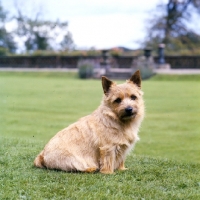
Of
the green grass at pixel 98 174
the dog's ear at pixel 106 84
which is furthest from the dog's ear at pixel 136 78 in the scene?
the green grass at pixel 98 174

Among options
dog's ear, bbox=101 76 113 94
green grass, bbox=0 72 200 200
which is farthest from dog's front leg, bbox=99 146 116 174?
dog's ear, bbox=101 76 113 94

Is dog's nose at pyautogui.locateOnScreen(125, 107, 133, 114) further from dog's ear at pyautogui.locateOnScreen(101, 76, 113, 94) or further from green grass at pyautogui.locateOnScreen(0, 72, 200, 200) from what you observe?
green grass at pyautogui.locateOnScreen(0, 72, 200, 200)

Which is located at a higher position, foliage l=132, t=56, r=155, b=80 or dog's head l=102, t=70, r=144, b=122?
dog's head l=102, t=70, r=144, b=122

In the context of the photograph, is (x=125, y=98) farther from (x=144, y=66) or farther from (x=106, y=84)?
(x=144, y=66)

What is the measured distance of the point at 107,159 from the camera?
538 centimetres

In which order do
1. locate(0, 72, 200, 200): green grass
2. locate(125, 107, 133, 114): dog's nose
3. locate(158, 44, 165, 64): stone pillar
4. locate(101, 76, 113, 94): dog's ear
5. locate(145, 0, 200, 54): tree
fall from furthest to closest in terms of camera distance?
locate(158, 44, 165, 64): stone pillar < locate(145, 0, 200, 54): tree < locate(101, 76, 113, 94): dog's ear < locate(125, 107, 133, 114): dog's nose < locate(0, 72, 200, 200): green grass

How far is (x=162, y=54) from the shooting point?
31.8m

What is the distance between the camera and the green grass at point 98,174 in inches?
180

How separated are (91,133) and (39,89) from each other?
1700cm

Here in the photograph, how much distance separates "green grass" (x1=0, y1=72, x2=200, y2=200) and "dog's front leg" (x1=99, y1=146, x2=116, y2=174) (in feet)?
0.46

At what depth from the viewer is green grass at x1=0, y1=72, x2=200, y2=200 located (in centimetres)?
458

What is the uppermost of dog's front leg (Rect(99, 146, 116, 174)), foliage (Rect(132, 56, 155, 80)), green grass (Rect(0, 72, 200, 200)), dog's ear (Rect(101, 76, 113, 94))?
dog's ear (Rect(101, 76, 113, 94))

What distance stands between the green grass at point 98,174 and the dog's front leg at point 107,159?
0.14m

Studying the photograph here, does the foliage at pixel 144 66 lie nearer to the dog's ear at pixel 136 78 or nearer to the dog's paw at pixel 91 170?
the dog's ear at pixel 136 78
